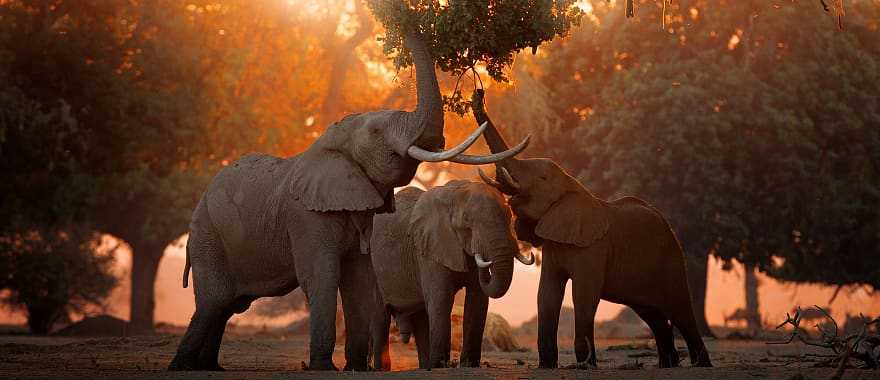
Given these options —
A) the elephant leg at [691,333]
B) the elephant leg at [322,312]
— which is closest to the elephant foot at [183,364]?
the elephant leg at [322,312]

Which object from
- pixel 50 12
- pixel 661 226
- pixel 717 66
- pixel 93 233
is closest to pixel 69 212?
pixel 93 233

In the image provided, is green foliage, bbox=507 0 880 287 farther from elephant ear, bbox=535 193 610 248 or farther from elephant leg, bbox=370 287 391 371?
elephant ear, bbox=535 193 610 248

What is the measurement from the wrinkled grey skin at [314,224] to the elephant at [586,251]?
6.55ft

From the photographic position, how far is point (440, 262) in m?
15.9

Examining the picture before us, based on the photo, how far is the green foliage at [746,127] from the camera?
30.6 m

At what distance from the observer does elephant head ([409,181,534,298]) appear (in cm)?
1509

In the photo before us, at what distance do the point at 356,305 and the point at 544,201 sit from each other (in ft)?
8.80

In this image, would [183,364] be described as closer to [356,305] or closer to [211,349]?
[211,349]

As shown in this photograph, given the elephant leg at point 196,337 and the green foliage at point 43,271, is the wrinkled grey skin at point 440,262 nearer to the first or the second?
the elephant leg at point 196,337

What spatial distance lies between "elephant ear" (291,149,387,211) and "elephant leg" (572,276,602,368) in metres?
2.62

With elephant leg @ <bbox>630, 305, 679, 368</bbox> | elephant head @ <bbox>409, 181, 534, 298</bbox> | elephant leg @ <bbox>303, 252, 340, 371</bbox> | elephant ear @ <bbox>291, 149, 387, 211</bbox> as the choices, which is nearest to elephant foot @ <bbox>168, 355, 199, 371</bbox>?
elephant leg @ <bbox>303, 252, 340, 371</bbox>

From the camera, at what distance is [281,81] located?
34.0 m

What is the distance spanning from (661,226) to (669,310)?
1015 millimetres

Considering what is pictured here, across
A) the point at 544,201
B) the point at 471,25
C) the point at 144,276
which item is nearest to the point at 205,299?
the point at 544,201
